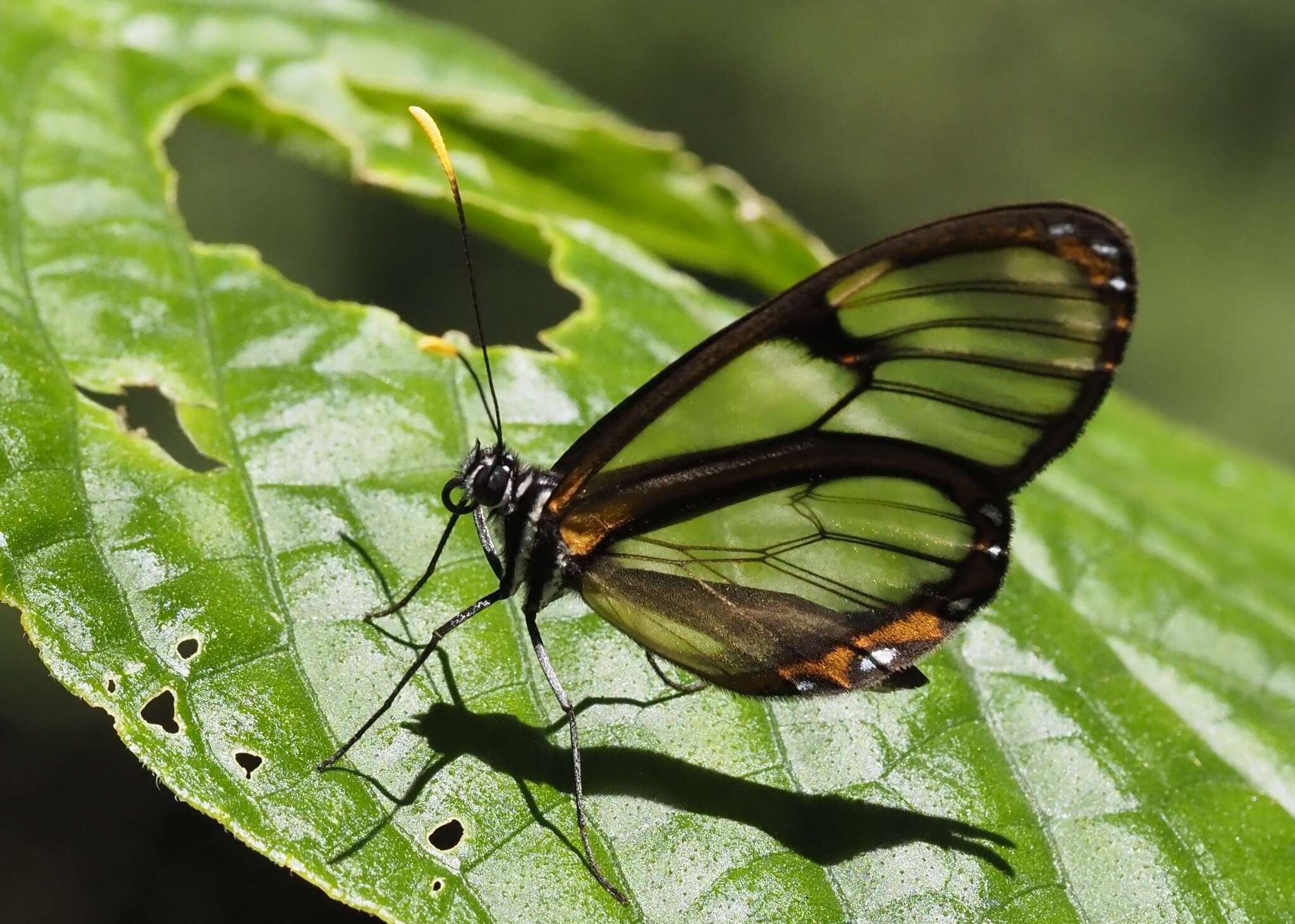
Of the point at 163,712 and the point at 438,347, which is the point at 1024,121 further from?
the point at 163,712

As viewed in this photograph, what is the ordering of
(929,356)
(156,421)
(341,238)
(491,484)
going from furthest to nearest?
(341,238)
(156,421)
(491,484)
(929,356)

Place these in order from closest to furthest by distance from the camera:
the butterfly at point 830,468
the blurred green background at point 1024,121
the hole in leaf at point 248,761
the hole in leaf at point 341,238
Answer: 1. the hole in leaf at point 248,761
2. the butterfly at point 830,468
3. the hole in leaf at point 341,238
4. the blurred green background at point 1024,121

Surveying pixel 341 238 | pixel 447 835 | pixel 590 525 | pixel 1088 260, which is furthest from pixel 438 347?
pixel 341 238

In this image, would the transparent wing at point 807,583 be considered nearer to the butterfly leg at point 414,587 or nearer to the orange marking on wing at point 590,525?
the orange marking on wing at point 590,525

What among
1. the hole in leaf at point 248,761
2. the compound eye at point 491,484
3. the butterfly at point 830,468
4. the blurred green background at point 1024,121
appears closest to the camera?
the hole in leaf at point 248,761

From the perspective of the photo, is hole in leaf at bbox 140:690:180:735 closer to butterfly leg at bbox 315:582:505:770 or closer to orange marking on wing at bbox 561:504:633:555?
butterfly leg at bbox 315:582:505:770

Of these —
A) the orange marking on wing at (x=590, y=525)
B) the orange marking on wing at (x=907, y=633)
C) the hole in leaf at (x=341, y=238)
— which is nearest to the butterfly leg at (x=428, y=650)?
the orange marking on wing at (x=590, y=525)

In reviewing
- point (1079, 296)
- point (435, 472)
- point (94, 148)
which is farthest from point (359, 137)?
point (1079, 296)
